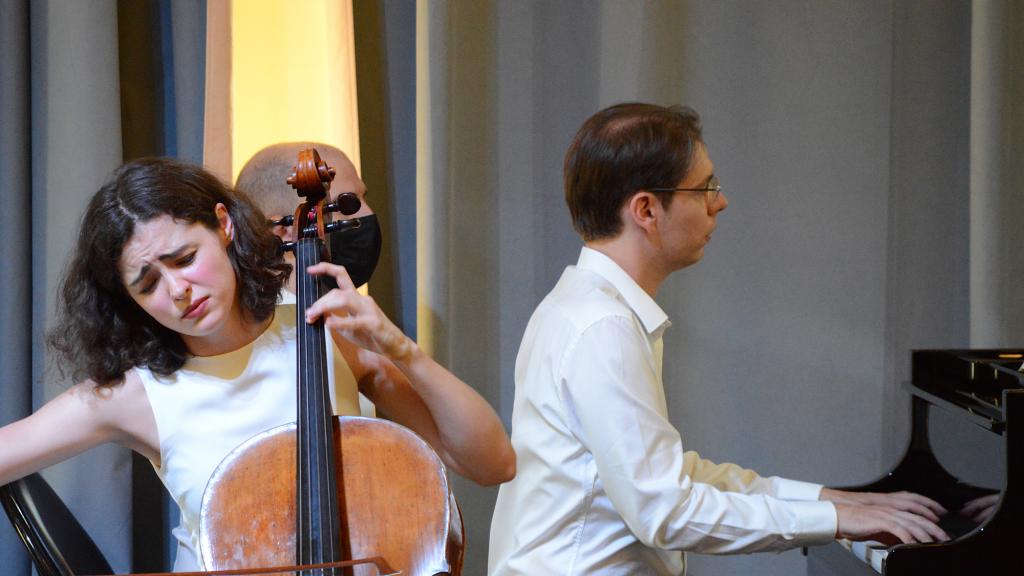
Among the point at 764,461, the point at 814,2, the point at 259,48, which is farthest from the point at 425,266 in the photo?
the point at 814,2

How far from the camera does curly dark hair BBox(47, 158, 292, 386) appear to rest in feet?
4.10

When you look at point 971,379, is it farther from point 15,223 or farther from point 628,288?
point 15,223

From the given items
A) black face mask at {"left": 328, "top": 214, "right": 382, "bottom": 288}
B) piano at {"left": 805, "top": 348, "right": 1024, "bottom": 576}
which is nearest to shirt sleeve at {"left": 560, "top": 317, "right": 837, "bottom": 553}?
piano at {"left": 805, "top": 348, "right": 1024, "bottom": 576}

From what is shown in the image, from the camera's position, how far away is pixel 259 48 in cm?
225

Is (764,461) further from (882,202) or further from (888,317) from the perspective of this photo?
(882,202)

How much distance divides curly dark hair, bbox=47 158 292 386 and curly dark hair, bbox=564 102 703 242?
0.54m

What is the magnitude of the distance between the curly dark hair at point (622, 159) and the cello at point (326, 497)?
0.56m

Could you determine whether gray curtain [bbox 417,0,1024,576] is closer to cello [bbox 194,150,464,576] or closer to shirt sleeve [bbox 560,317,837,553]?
shirt sleeve [bbox 560,317,837,553]

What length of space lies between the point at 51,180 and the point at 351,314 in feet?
3.99

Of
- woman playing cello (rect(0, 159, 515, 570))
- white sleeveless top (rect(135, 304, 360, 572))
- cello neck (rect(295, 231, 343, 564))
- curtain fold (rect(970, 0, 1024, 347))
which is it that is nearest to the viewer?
cello neck (rect(295, 231, 343, 564))

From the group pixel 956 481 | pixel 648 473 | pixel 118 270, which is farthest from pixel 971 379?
pixel 118 270

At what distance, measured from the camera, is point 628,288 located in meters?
1.62

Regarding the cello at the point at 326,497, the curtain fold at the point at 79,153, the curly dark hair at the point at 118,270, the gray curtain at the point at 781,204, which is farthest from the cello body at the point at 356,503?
the gray curtain at the point at 781,204

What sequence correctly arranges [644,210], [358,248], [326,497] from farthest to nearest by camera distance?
[358,248]
[644,210]
[326,497]
